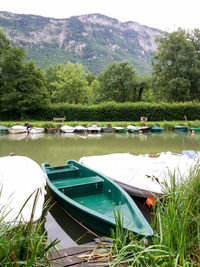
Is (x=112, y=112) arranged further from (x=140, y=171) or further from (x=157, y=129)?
(x=140, y=171)

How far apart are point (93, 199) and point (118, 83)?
133 ft

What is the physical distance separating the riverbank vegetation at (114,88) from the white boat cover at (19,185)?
959 inches

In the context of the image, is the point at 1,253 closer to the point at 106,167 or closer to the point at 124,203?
the point at 124,203

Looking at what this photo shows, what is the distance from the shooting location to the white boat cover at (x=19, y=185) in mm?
3383

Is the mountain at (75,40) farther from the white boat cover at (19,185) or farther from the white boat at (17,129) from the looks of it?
the white boat cover at (19,185)

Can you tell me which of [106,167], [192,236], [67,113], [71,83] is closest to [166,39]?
[71,83]

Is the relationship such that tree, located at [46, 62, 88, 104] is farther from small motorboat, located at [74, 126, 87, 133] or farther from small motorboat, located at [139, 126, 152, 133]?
small motorboat, located at [139, 126, 152, 133]

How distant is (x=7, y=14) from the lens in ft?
531

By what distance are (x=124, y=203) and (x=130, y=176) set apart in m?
1.25

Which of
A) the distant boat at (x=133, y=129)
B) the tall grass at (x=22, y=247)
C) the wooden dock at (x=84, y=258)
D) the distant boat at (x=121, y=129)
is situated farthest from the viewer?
the distant boat at (x=121, y=129)

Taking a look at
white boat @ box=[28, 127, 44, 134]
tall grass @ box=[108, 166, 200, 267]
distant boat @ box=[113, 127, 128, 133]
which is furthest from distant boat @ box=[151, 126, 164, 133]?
tall grass @ box=[108, 166, 200, 267]

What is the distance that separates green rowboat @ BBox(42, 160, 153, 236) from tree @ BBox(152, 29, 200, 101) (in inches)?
1366

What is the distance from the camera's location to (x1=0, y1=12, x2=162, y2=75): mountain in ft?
377

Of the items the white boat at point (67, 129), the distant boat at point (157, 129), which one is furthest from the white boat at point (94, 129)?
the distant boat at point (157, 129)
